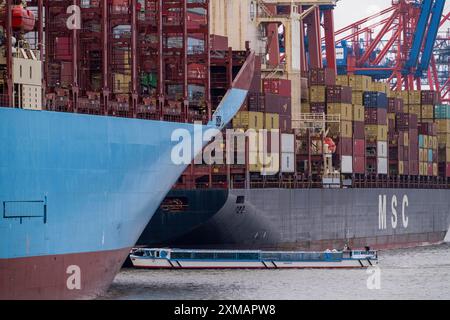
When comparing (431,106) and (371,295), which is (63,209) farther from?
(431,106)

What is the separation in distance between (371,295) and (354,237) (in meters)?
28.8

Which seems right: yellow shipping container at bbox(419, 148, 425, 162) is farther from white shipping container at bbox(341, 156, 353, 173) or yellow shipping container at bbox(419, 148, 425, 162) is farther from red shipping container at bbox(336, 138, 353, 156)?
red shipping container at bbox(336, 138, 353, 156)

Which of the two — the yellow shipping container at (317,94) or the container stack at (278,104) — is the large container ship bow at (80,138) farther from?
the yellow shipping container at (317,94)

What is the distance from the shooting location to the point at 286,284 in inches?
2318

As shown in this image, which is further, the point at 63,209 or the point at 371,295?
the point at 371,295

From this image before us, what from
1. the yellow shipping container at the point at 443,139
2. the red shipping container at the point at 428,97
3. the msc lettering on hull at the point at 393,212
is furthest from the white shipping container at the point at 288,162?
the yellow shipping container at the point at 443,139

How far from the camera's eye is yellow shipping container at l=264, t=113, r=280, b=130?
7231 cm

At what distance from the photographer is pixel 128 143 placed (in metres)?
48.3

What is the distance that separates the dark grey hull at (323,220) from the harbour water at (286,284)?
3.05 meters

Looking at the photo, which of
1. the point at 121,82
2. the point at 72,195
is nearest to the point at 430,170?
the point at 121,82

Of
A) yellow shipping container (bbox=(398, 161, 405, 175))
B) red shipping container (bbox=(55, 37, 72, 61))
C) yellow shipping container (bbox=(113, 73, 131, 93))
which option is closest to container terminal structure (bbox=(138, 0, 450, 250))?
yellow shipping container (bbox=(398, 161, 405, 175))

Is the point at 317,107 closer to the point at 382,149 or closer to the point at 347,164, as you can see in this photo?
the point at 347,164

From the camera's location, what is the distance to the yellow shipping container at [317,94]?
83250 millimetres

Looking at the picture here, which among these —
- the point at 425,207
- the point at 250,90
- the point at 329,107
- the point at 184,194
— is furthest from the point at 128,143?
the point at 425,207
